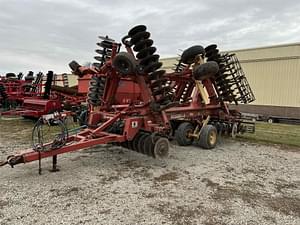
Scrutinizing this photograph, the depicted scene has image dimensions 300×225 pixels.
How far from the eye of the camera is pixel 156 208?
11.2ft

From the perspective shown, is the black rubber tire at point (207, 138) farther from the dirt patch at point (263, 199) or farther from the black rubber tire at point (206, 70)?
the dirt patch at point (263, 199)

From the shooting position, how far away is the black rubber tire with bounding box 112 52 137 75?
5.01 m

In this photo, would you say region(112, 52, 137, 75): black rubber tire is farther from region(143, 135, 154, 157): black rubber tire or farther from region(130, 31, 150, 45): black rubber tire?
region(143, 135, 154, 157): black rubber tire

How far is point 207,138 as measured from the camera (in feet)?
21.9

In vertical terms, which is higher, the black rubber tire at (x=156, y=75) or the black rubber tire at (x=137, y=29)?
the black rubber tire at (x=137, y=29)

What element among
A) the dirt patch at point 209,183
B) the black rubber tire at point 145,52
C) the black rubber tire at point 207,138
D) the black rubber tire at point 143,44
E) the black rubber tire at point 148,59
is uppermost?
the black rubber tire at point 143,44

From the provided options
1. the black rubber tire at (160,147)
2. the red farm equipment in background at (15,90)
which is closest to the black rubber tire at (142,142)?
the black rubber tire at (160,147)

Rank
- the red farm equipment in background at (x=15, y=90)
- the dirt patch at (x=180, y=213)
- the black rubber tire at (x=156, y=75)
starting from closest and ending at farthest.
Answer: the dirt patch at (x=180, y=213) → the black rubber tire at (x=156, y=75) → the red farm equipment in background at (x=15, y=90)

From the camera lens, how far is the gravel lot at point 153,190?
319cm

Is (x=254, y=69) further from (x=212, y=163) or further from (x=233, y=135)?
(x=212, y=163)

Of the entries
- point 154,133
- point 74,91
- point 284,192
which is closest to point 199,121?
point 154,133

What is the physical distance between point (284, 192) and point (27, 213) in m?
3.47

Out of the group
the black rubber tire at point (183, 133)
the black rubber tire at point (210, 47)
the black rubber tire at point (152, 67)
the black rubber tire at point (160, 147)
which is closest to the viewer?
the black rubber tire at point (160, 147)

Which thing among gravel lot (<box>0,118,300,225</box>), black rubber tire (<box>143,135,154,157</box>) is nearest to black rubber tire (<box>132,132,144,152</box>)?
black rubber tire (<box>143,135,154,157</box>)
